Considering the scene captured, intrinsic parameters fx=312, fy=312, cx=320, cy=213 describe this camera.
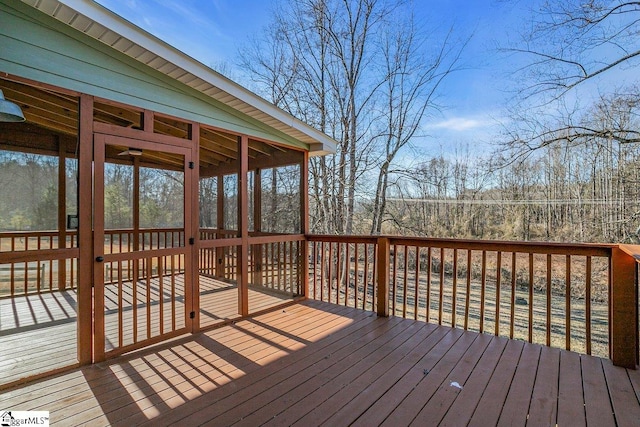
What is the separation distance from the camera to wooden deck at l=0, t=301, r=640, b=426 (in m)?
2.07

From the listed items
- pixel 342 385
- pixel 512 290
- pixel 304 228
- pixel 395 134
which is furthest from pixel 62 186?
pixel 395 134

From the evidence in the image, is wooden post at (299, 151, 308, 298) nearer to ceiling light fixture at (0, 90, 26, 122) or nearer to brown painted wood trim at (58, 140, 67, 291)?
brown painted wood trim at (58, 140, 67, 291)

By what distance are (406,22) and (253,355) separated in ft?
37.4

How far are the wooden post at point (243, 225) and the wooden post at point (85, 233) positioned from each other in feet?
5.65

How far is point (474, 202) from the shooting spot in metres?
13.1

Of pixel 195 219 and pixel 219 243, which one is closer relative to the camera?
pixel 195 219

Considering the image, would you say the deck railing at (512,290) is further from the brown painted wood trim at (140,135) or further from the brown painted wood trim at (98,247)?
the brown painted wood trim at (98,247)

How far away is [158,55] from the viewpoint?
120 inches

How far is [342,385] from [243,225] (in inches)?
100

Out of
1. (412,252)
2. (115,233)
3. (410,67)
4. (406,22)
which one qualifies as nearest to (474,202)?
(412,252)

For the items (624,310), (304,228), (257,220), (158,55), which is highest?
(158,55)

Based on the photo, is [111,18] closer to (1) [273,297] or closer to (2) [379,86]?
(1) [273,297]

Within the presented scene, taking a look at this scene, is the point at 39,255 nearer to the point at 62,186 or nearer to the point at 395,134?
the point at 62,186

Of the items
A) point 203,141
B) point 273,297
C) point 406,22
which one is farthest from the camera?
point 406,22
